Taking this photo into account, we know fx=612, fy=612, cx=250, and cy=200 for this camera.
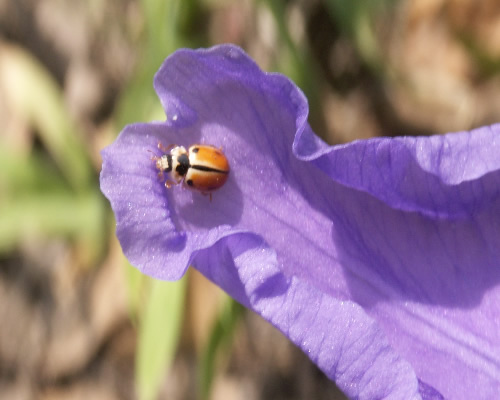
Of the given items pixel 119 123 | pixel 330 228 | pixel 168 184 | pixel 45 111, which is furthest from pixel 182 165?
pixel 45 111

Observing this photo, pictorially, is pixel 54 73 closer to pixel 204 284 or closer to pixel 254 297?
pixel 204 284

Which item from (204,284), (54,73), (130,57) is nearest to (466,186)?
(204,284)

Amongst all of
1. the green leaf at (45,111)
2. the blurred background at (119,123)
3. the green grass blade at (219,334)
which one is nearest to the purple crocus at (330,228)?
Answer: the green grass blade at (219,334)

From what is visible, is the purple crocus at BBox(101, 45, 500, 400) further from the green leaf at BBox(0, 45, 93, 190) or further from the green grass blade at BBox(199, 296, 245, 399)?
the green leaf at BBox(0, 45, 93, 190)

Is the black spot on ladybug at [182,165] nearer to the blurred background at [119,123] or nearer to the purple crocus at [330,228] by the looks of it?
the purple crocus at [330,228]

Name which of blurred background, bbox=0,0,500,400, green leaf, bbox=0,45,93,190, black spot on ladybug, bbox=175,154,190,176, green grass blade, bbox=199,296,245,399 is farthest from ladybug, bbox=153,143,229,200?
green leaf, bbox=0,45,93,190

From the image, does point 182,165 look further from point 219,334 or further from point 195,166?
point 219,334
